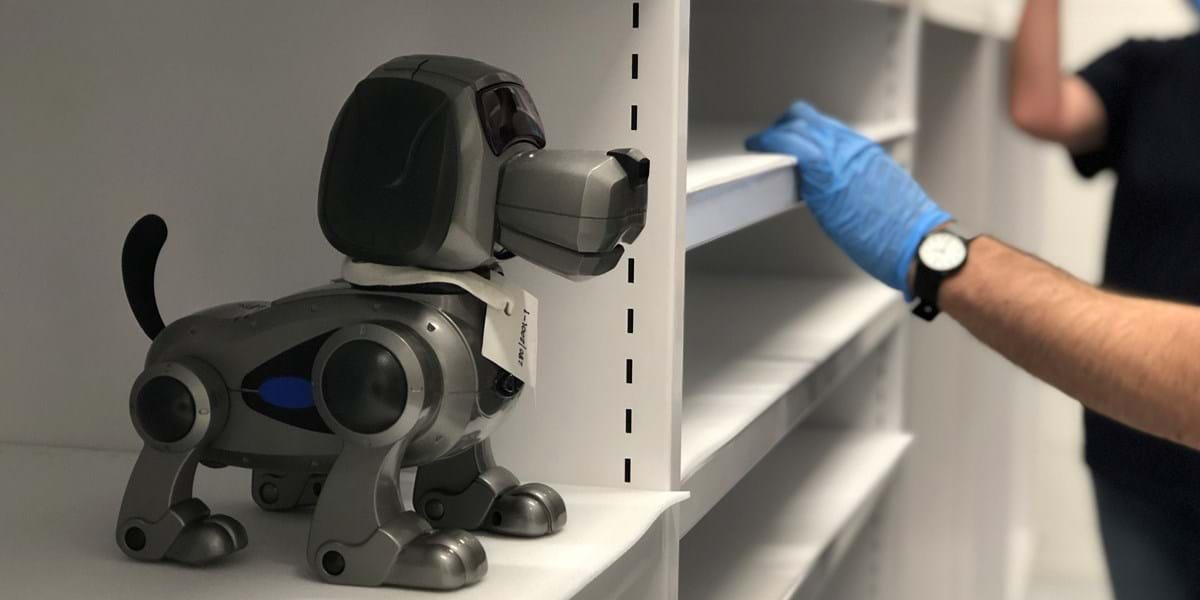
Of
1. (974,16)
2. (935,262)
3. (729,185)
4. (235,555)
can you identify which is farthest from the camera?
(974,16)

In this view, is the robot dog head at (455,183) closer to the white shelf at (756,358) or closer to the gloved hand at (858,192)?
the white shelf at (756,358)

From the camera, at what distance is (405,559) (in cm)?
80

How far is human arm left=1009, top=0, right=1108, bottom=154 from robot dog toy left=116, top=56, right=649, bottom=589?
125 centimetres

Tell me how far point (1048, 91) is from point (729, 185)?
0.88 meters

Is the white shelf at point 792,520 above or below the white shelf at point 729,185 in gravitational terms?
below

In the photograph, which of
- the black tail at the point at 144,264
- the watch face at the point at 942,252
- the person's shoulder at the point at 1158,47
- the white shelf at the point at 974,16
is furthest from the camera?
the white shelf at the point at 974,16

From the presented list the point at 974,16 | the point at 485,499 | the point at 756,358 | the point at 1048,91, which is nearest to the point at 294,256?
the point at 485,499

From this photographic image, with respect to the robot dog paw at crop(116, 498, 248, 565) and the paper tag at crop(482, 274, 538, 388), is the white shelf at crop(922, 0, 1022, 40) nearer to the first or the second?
the paper tag at crop(482, 274, 538, 388)

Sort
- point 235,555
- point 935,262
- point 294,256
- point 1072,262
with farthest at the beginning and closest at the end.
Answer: point 1072,262, point 935,262, point 294,256, point 235,555

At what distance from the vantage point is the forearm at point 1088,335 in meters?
1.14

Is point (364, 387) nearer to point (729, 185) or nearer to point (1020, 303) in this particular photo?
point (729, 185)

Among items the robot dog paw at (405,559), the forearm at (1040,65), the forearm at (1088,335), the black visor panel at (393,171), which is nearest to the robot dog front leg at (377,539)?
the robot dog paw at (405,559)

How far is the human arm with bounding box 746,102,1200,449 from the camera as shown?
115 centimetres

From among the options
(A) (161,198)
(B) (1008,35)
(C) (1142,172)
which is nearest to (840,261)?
(C) (1142,172)
